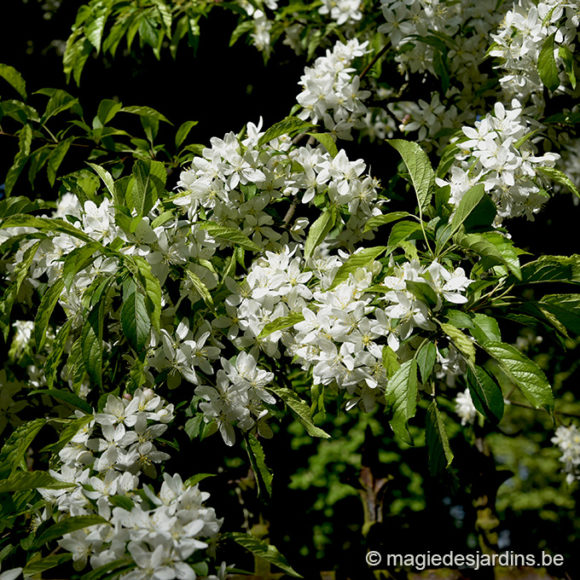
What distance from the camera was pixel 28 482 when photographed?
47.4 inches

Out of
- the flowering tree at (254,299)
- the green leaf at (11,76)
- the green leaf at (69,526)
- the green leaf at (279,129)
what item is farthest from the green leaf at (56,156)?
the green leaf at (69,526)

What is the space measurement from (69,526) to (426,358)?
803 millimetres

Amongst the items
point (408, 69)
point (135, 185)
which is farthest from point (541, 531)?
point (135, 185)

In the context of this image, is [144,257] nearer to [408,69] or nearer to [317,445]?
[408,69]

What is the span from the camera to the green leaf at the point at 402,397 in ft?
3.87

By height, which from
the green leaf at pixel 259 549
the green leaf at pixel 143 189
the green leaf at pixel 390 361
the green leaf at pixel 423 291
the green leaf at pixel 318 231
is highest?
the green leaf at pixel 143 189

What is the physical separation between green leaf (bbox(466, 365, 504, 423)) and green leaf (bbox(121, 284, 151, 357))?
27.4 inches

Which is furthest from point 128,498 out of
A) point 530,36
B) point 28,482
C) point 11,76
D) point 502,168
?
point 530,36

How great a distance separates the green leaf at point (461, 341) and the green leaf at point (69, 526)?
813mm

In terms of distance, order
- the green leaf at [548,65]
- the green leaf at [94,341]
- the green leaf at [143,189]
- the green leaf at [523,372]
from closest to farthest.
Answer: the green leaf at [523,372] → the green leaf at [94,341] → the green leaf at [143,189] → the green leaf at [548,65]

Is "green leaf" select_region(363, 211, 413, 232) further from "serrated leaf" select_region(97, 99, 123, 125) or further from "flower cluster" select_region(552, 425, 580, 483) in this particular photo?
"flower cluster" select_region(552, 425, 580, 483)

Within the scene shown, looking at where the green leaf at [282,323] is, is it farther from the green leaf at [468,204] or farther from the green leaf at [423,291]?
the green leaf at [468,204]

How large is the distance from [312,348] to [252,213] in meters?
0.48

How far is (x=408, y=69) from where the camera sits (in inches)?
95.3
